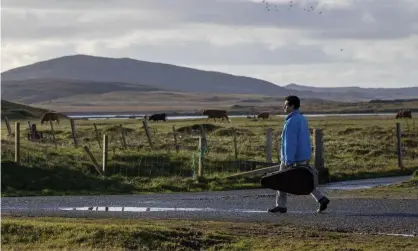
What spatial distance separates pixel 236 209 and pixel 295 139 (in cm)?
276

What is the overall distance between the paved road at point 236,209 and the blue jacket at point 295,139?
1.11 meters

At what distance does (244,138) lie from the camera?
45844mm

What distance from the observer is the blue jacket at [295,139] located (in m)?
16.2

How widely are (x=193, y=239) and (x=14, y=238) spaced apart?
2.81 meters

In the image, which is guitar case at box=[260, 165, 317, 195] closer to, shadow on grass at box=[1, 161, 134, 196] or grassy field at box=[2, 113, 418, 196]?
grassy field at box=[2, 113, 418, 196]

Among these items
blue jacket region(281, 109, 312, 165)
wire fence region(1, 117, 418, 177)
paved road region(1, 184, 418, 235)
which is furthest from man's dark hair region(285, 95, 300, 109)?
wire fence region(1, 117, 418, 177)

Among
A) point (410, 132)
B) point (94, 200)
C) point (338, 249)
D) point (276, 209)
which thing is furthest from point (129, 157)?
point (410, 132)

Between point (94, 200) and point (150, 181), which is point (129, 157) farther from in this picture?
point (94, 200)

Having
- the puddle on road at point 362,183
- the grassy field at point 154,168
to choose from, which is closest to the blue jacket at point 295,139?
the puddle on road at point 362,183

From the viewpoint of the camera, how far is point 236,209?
18328mm

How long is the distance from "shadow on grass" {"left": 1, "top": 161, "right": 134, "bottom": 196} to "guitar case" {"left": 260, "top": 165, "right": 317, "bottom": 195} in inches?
304

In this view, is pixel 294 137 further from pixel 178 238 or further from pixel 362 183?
pixel 362 183

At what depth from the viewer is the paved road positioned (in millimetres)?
15727

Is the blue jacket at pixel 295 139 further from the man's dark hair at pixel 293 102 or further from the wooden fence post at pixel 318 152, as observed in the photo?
the wooden fence post at pixel 318 152
